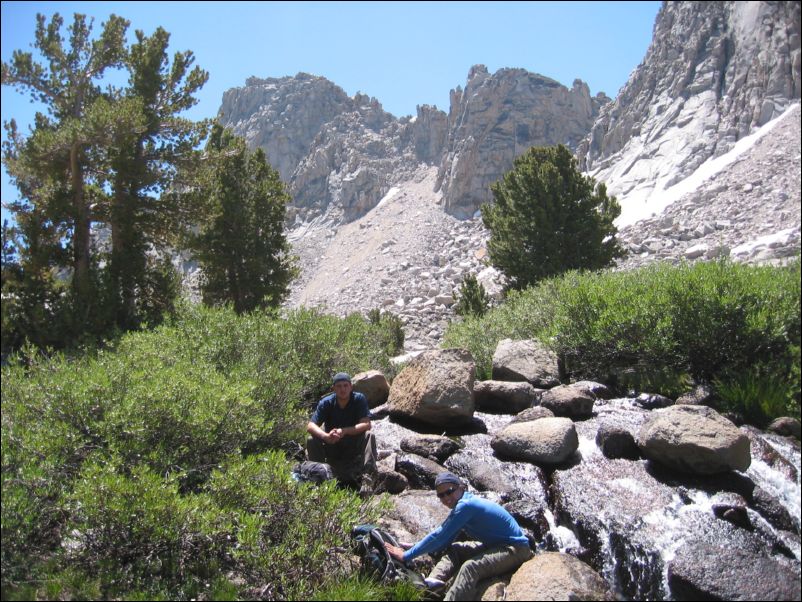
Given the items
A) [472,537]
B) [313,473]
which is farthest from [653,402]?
[313,473]

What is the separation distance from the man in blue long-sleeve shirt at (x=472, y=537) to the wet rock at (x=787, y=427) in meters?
4.82

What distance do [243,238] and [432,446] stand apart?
48.1ft

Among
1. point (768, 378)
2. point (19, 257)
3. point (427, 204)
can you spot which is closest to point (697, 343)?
point (768, 378)

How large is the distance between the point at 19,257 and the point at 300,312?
8074 mm

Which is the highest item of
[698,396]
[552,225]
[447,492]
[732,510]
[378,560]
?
[552,225]

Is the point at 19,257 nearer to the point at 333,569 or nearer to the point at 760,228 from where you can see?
the point at 333,569

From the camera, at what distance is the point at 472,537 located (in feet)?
19.1

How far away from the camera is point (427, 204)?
8131 cm

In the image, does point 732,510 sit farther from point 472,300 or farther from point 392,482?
point 472,300

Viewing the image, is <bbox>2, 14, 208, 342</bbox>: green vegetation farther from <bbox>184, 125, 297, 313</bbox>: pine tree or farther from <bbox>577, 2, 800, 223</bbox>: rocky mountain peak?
<bbox>577, 2, 800, 223</bbox>: rocky mountain peak

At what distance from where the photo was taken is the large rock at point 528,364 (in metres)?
12.1

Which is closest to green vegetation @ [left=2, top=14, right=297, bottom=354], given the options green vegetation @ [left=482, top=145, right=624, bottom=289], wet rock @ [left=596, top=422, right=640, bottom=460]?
wet rock @ [left=596, top=422, right=640, bottom=460]

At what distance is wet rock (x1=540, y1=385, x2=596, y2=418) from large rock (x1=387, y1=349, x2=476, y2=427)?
4.94 feet

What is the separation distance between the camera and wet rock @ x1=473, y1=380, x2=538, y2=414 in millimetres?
11109
